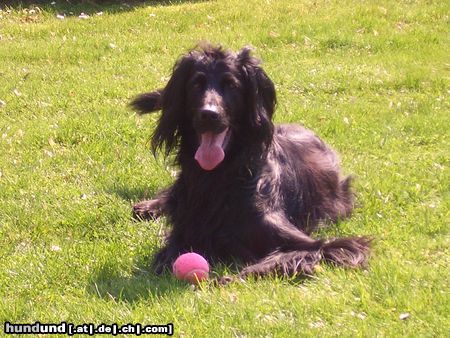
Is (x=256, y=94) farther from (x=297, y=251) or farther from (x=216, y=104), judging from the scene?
(x=297, y=251)

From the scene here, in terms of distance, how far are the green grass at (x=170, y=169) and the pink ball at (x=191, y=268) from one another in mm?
83

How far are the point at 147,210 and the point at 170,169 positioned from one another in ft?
2.62

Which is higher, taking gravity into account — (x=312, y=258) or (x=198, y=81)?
(x=198, y=81)

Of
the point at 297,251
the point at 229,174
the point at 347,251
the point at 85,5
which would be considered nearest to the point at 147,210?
the point at 229,174

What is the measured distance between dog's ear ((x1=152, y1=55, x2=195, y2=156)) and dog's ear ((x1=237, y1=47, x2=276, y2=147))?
1.17ft

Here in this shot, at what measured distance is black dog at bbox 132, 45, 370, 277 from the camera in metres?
4.93

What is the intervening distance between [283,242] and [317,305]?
3.17ft

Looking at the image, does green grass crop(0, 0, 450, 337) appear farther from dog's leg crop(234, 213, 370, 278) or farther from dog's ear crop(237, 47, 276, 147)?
dog's ear crop(237, 47, 276, 147)

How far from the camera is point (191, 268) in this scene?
4.77 m

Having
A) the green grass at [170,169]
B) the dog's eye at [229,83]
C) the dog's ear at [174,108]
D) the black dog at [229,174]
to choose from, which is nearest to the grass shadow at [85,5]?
the green grass at [170,169]

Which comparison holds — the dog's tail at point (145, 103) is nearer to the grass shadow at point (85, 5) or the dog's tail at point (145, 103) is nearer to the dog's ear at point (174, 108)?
the dog's ear at point (174, 108)

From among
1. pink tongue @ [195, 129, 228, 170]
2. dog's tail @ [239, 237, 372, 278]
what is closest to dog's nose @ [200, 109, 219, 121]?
pink tongue @ [195, 129, 228, 170]

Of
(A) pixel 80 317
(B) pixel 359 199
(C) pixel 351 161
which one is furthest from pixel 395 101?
(A) pixel 80 317

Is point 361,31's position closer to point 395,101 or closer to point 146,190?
point 395,101
